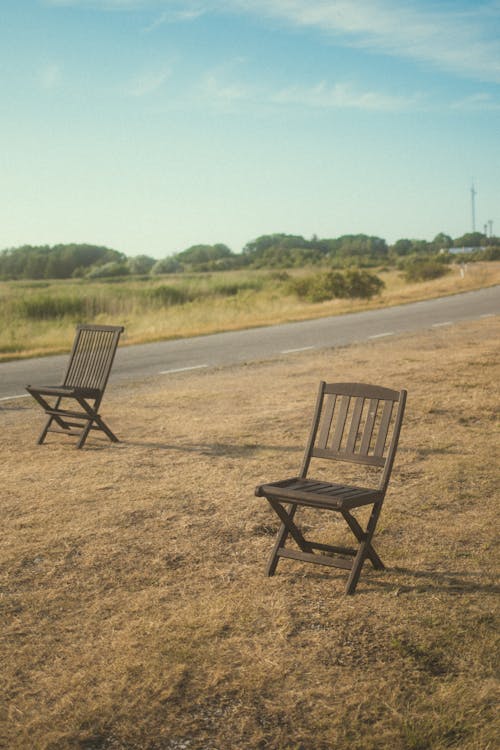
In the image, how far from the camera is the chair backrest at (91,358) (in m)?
9.04

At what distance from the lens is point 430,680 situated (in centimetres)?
375

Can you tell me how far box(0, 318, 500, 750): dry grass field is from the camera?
3459mm

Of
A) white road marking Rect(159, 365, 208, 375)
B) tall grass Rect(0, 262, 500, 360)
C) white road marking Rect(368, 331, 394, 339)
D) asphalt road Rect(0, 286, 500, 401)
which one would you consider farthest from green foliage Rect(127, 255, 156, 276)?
white road marking Rect(159, 365, 208, 375)

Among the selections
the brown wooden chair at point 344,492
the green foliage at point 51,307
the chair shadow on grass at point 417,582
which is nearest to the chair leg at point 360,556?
the brown wooden chair at point 344,492

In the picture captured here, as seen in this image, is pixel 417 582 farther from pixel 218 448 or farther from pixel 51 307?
pixel 51 307

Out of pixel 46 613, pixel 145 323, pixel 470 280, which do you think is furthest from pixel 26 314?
pixel 46 613

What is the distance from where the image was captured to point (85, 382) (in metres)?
9.15

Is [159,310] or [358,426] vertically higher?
[358,426]

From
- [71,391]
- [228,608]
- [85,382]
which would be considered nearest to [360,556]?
[228,608]

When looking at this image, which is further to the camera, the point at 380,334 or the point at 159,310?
the point at 159,310

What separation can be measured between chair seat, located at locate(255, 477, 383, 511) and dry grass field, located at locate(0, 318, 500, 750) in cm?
57

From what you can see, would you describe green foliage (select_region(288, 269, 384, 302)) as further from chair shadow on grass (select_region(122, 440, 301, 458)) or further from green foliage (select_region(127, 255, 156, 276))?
green foliage (select_region(127, 255, 156, 276))

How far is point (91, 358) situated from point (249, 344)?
9578mm

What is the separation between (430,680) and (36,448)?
237 inches
